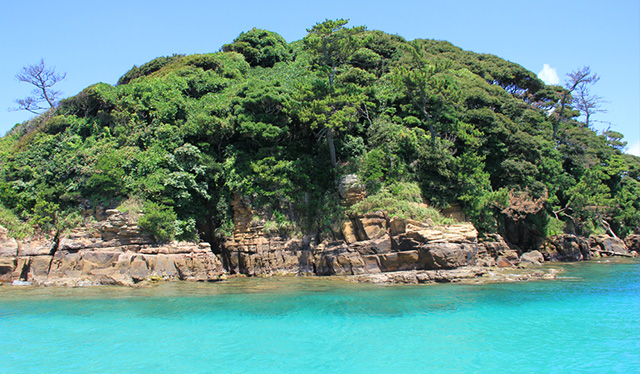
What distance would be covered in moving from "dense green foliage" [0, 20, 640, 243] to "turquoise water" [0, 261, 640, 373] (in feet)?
25.0

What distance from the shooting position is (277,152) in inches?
1081

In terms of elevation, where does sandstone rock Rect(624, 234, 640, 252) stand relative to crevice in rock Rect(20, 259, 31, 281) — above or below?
above

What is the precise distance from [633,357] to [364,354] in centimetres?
646

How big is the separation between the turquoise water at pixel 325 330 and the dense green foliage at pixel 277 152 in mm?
7631

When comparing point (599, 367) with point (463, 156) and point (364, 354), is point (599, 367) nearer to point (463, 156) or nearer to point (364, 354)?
point (364, 354)

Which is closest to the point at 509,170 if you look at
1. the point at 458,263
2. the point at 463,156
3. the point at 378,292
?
the point at 463,156

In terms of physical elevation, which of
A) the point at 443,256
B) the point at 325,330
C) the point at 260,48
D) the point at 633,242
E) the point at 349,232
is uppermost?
the point at 260,48

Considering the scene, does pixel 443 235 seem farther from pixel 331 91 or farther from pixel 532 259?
pixel 331 91

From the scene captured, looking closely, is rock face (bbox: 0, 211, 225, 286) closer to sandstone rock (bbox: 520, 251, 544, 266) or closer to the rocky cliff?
the rocky cliff

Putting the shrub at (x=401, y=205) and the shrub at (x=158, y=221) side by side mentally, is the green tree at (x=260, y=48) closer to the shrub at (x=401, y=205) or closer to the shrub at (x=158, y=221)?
the shrub at (x=158, y=221)

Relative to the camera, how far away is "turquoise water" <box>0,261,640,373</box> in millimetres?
9594

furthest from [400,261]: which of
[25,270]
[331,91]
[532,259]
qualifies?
[25,270]

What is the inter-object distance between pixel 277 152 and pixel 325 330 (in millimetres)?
16811

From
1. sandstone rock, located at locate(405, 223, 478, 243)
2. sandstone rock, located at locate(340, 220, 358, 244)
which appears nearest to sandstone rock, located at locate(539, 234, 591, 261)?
sandstone rock, located at locate(405, 223, 478, 243)
